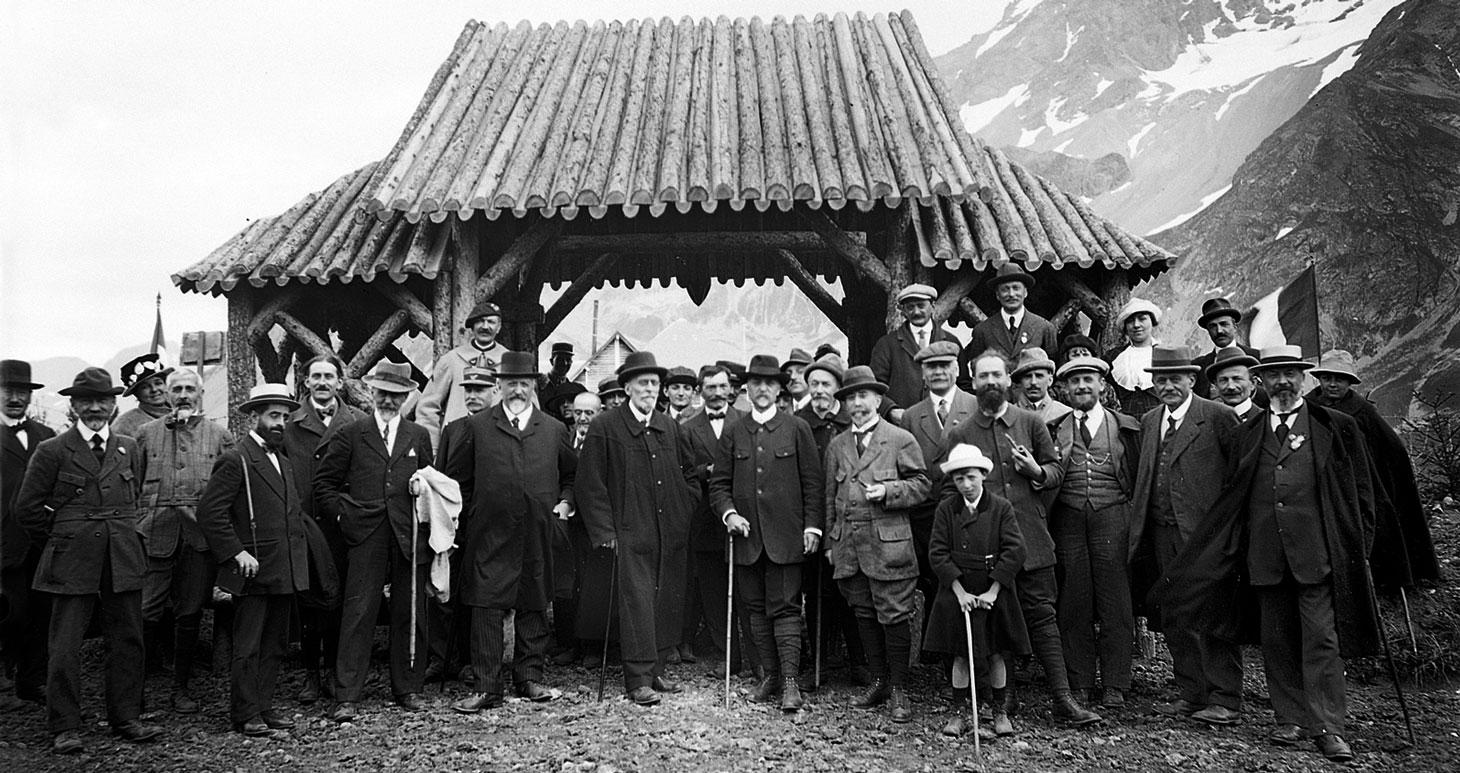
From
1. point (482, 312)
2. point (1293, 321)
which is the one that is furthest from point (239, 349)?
point (1293, 321)

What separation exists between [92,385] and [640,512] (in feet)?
10.9

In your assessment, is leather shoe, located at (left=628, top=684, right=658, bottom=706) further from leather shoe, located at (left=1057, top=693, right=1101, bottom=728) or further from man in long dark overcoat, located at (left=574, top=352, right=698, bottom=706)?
leather shoe, located at (left=1057, top=693, right=1101, bottom=728)

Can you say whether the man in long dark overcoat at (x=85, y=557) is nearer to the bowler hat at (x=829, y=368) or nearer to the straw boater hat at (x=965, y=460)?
the bowler hat at (x=829, y=368)

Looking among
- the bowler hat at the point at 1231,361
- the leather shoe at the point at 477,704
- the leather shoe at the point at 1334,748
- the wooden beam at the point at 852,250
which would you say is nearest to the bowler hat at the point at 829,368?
the wooden beam at the point at 852,250

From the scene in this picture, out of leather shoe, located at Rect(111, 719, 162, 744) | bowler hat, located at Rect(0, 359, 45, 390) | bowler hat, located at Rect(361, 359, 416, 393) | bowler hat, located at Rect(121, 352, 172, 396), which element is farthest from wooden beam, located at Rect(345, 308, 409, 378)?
leather shoe, located at Rect(111, 719, 162, 744)

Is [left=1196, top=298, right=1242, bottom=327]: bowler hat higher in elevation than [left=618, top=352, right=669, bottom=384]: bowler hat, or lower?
higher

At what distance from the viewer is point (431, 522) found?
5.91 metres

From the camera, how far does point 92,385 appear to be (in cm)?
536

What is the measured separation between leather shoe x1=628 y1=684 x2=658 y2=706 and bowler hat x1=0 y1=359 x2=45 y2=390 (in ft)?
13.9

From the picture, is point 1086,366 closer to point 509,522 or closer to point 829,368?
point 829,368

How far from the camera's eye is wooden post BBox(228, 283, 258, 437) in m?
8.72

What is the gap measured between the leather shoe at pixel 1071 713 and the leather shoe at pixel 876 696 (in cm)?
99

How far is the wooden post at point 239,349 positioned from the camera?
8.72 m

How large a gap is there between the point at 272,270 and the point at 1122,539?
287 inches
